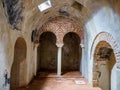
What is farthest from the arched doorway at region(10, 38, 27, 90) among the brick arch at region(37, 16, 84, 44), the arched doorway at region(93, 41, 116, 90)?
the arched doorway at region(93, 41, 116, 90)

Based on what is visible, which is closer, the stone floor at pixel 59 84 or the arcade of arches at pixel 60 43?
the arcade of arches at pixel 60 43

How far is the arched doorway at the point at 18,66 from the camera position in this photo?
7.76 metres

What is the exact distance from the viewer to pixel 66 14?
30.2 feet

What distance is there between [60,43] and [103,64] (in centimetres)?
302

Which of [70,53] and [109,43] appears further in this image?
[70,53]

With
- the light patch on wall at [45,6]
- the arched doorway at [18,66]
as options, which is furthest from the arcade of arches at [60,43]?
the light patch on wall at [45,6]

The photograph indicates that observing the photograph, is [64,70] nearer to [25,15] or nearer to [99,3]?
[25,15]

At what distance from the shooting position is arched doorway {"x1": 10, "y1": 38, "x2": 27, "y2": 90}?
7.76 meters

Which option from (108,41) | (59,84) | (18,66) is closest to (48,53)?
(59,84)

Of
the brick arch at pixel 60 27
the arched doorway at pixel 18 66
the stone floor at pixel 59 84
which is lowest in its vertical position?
the stone floor at pixel 59 84

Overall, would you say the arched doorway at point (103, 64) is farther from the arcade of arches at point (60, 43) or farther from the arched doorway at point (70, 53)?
the arched doorway at point (70, 53)

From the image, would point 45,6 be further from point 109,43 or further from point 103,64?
point 109,43

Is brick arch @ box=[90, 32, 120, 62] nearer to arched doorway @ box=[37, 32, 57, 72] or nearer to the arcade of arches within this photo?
the arcade of arches

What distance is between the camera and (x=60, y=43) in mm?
10211
